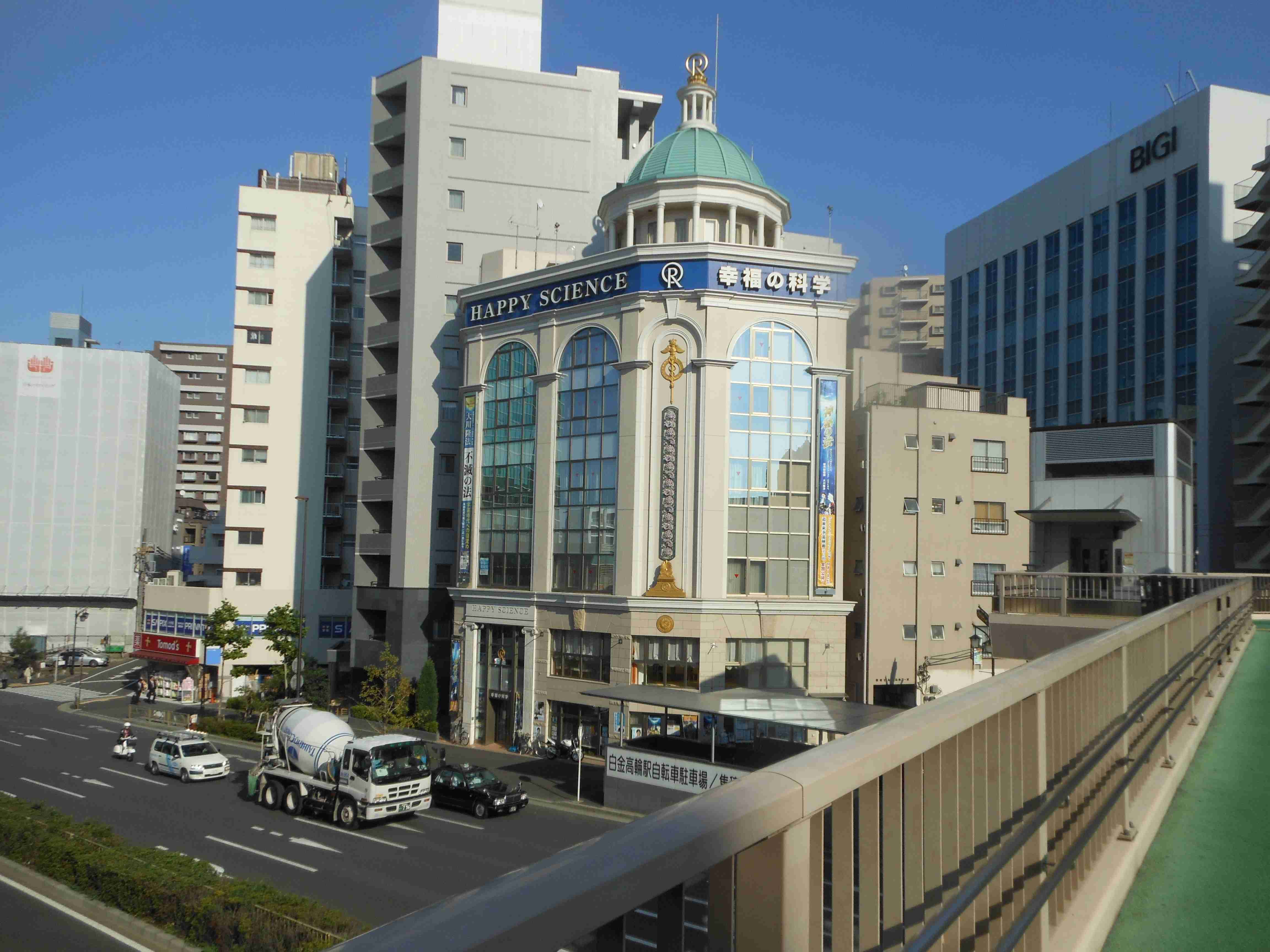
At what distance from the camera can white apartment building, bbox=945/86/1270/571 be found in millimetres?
52156

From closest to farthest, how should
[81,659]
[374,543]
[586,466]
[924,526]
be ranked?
[586,466] → [924,526] → [374,543] → [81,659]

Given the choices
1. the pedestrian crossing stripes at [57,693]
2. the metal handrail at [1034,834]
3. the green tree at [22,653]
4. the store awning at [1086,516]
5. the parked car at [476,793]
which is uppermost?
the store awning at [1086,516]

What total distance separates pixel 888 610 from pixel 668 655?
9.52m

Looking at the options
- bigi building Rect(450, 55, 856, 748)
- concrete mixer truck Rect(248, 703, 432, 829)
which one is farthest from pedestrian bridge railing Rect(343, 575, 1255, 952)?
bigi building Rect(450, 55, 856, 748)

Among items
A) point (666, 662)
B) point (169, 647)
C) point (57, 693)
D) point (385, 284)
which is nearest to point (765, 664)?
point (666, 662)

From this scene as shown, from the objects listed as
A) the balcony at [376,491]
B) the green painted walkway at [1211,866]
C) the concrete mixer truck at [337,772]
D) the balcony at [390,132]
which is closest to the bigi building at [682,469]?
the concrete mixer truck at [337,772]

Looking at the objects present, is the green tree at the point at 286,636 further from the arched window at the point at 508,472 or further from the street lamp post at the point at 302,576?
the arched window at the point at 508,472

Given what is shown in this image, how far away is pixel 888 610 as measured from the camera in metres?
37.5

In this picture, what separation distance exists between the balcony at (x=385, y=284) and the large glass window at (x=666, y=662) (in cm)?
2268

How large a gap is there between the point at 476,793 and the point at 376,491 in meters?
24.4

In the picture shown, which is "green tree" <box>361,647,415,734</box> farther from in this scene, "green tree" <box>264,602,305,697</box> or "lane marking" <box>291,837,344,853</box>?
"lane marking" <box>291,837,344,853</box>

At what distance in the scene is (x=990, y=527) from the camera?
3912 centimetres

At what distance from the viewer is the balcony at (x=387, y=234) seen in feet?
155

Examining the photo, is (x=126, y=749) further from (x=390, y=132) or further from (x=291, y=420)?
(x=390, y=132)
